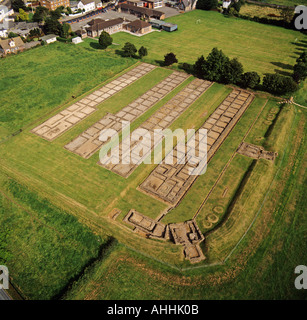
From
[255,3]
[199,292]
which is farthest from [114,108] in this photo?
[255,3]

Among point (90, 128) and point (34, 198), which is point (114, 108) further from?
point (34, 198)

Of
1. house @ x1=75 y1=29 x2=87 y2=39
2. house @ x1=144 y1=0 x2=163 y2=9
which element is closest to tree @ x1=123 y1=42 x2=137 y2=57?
house @ x1=75 y1=29 x2=87 y2=39

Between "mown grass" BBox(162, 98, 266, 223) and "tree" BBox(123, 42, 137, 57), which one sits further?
"tree" BBox(123, 42, 137, 57)

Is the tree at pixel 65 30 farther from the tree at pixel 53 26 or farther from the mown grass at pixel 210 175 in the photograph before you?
the mown grass at pixel 210 175

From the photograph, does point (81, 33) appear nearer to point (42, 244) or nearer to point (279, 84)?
point (279, 84)

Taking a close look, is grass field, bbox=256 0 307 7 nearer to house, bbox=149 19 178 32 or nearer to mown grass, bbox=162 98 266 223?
house, bbox=149 19 178 32

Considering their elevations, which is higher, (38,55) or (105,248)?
(38,55)

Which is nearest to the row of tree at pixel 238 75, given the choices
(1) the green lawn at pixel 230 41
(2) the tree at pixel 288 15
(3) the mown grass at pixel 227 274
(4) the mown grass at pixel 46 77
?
(1) the green lawn at pixel 230 41
